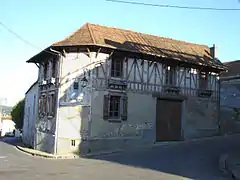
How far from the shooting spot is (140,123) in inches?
859

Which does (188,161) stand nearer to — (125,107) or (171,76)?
(125,107)

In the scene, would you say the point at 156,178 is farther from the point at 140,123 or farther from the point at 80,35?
the point at 80,35

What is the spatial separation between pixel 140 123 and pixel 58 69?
6463 millimetres

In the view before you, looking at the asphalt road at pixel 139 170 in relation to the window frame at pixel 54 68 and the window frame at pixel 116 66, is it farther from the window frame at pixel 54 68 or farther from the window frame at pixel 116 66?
the window frame at pixel 54 68

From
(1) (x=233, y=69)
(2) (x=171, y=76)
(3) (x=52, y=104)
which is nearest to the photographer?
(3) (x=52, y=104)

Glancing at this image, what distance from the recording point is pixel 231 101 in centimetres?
3014

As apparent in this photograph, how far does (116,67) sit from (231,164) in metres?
10.0

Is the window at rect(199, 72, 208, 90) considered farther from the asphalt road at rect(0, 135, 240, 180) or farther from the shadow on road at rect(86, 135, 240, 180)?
the asphalt road at rect(0, 135, 240, 180)

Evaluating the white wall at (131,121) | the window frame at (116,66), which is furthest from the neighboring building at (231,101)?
the window frame at (116,66)

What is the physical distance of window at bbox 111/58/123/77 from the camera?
69.4 ft

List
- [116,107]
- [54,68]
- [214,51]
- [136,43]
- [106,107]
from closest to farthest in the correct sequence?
Answer: 1. [106,107]
2. [116,107]
3. [54,68]
4. [136,43]
5. [214,51]

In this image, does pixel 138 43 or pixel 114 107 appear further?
pixel 138 43

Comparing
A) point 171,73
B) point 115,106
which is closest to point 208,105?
point 171,73

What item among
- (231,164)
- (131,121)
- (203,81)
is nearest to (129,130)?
(131,121)
